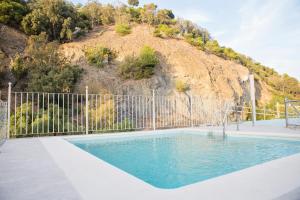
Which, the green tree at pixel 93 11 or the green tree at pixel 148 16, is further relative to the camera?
the green tree at pixel 148 16

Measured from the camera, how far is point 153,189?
1568 mm

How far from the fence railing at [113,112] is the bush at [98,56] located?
2.77 m

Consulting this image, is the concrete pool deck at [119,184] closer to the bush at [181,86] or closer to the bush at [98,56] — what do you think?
the bush at [181,86]

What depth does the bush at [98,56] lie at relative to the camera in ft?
41.7

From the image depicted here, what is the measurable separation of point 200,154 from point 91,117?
17.1ft

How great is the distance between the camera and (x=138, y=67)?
1251cm

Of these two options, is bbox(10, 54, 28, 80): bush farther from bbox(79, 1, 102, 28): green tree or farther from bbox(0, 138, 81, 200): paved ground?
bbox(0, 138, 81, 200): paved ground

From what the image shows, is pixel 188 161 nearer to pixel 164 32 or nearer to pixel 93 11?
pixel 164 32

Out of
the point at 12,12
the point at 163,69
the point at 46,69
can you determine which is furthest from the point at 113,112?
the point at 12,12

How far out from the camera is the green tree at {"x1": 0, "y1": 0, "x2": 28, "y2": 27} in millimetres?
12727

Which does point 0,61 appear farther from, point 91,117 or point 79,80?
point 91,117

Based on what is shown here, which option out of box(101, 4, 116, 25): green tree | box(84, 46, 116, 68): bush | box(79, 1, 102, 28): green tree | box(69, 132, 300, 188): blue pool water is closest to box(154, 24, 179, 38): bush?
box(101, 4, 116, 25): green tree

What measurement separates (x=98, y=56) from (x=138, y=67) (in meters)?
2.60

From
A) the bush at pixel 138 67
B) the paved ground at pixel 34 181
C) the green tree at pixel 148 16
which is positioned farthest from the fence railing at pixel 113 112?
the green tree at pixel 148 16
